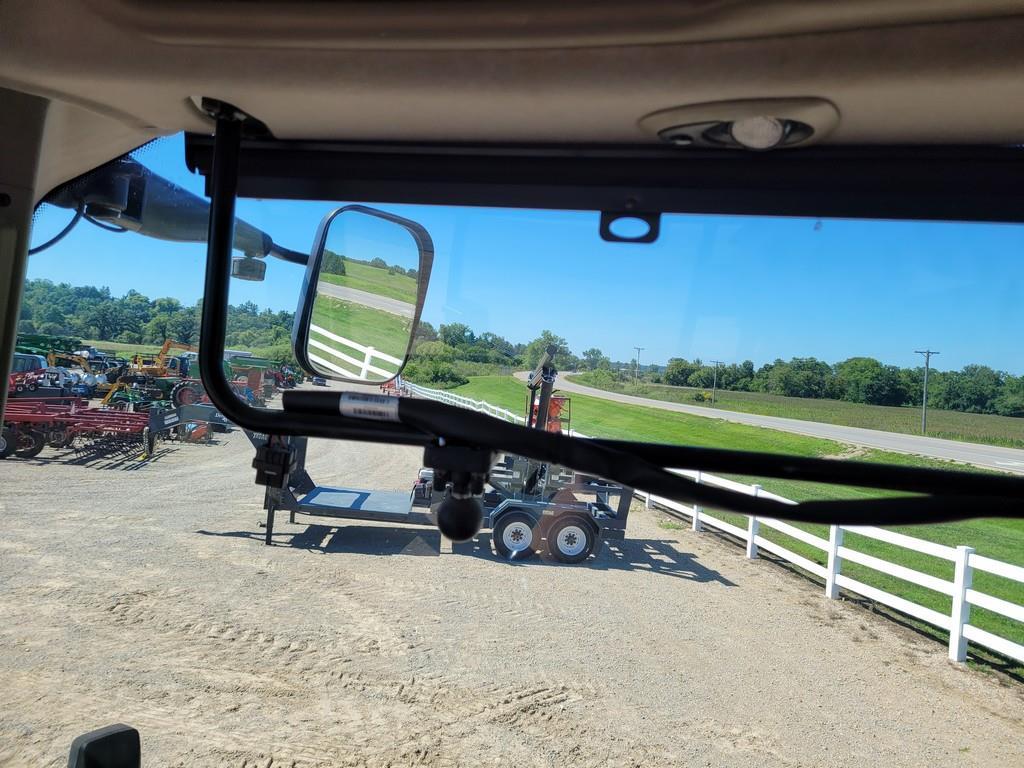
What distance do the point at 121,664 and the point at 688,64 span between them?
11.2 ft

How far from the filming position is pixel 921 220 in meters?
0.77

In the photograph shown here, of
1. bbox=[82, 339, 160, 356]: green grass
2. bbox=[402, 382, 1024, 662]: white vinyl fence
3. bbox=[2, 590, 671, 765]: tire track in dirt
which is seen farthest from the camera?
bbox=[402, 382, 1024, 662]: white vinyl fence

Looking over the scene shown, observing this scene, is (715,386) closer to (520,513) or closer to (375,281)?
(375,281)

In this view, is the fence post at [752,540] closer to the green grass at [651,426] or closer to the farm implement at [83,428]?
the green grass at [651,426]

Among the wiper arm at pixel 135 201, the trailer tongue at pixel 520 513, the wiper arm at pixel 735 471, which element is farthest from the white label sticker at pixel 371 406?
the trailer tongue at pixel 520 513

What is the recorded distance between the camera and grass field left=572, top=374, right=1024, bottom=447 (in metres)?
0.77

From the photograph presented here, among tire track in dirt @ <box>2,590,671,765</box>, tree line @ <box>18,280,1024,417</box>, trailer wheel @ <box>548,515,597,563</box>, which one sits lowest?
tire track in dirt @ <box>2,590,671,765</box>

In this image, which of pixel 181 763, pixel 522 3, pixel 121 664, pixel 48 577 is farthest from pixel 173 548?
pixel 522 3

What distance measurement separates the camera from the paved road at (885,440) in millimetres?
727

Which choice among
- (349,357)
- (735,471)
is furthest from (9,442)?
(735,471)

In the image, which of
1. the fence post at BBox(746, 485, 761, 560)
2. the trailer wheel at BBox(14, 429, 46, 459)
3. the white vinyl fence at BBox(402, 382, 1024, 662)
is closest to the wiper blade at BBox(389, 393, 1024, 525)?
the white vinyl fence at BBox(402, 382, 1024, 662)

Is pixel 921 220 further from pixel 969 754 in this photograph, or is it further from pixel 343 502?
pixel 343 502

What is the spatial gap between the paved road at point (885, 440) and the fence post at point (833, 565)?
3672 mm

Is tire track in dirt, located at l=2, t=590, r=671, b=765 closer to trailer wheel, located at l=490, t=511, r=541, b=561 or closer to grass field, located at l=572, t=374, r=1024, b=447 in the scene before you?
trailer wheel, located at l=490, t=511, r=541, b=561
